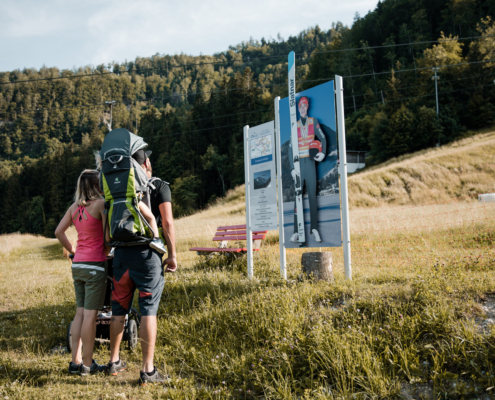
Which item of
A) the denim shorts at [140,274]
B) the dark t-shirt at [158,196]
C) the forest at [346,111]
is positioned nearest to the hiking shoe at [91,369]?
the denim shorts at [140,274]

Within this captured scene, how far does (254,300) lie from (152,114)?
8673 cm

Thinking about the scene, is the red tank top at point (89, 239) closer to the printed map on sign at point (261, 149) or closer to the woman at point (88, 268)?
the woman at point (88, 268)

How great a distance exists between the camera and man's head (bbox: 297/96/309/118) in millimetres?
5672

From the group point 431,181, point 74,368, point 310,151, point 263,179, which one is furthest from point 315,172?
point 431,181

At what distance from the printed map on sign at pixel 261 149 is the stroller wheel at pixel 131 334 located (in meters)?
3.60

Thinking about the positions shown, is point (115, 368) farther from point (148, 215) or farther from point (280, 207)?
point (280, 207)

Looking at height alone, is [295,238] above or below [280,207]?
below

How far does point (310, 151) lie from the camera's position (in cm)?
559

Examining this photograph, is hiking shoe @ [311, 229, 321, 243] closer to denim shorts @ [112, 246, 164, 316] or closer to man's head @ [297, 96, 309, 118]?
man's head @ [297, 96, 309, 118]

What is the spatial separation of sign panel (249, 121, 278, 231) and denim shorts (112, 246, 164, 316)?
3201 millimetres

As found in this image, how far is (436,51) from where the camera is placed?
5694 cm

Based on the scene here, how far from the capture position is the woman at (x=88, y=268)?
3613mm

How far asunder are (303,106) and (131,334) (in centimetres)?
406

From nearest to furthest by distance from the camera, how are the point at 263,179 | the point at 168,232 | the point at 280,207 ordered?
the point at 168,232, the point at 280,207, the point at 263,179
